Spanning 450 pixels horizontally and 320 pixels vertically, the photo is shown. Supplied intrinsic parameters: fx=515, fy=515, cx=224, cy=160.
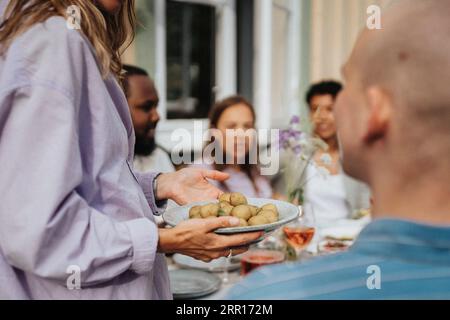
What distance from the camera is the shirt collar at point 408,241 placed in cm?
50

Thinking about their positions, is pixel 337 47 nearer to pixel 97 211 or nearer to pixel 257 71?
pixel 257 71

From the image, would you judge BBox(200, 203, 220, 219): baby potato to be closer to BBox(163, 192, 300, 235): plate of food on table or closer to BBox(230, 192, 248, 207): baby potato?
BBox(163, 192, 300, 235): plate of food on table

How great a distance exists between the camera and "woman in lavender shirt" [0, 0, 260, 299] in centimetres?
73

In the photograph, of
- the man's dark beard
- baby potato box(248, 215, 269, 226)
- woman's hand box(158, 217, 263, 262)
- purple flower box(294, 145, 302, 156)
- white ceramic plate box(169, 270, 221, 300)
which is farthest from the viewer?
the man's dark beard

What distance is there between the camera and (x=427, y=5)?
527 mm

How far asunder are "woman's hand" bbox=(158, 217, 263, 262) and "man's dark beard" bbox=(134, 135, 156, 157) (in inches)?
63.3

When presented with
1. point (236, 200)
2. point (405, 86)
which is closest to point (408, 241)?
point (405, 86)

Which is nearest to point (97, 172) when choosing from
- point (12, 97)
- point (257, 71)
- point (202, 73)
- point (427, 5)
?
point (12, 97)

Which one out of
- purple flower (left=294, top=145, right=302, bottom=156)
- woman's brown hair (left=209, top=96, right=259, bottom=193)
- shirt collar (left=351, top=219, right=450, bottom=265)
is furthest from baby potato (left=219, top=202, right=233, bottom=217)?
woman's brown hair (left=209, top=96, right=259, bottom=193)

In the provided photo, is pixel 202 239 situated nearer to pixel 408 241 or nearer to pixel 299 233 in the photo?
pixel 408 241

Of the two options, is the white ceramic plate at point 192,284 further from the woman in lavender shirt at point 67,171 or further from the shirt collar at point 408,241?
the shirt collar at point 408,241

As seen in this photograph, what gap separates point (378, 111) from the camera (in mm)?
514

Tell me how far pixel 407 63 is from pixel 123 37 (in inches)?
29.0
